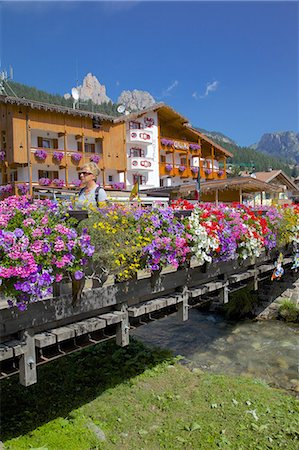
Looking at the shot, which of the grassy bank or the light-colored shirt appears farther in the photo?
the grassy bank

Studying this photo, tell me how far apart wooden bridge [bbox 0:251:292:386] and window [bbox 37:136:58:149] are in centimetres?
2411

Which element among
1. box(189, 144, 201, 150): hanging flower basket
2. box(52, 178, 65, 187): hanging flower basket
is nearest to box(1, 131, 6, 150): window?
box(52, 178, 65, 187): hanging flower basket

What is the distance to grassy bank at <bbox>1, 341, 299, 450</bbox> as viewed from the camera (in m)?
6.01

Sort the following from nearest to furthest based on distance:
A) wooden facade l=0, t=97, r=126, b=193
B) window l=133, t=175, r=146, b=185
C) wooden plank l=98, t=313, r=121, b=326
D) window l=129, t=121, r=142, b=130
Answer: wooden plank l=98, t=313, r=121, b=326 < wooden facade l=0, t=97, r=126, b=193 < window l=129, t=121, r=142, b=130 < window l=133, t=175, r=146, b=185

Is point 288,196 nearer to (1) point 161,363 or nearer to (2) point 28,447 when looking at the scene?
(1) point 161,363

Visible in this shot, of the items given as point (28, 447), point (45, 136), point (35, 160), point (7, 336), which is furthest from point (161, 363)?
point (45, 136)

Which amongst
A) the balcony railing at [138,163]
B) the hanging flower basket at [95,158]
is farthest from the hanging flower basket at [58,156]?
the balcony railing at [138,163]

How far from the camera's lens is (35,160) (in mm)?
27094

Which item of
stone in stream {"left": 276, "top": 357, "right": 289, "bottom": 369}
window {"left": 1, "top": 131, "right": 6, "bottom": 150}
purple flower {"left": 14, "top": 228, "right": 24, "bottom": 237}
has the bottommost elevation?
stone in stream {"left": 276, "top": 357, "right": 289, "bottom": 369}

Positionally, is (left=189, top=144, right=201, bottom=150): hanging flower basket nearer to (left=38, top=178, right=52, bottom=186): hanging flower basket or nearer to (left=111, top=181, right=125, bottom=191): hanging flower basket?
(left=111, top=181, right=125, bottom=191): hanging flower basket

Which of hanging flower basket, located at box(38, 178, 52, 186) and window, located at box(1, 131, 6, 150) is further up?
window, located at box(1, 131, 6, 150)

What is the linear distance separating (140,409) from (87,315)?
8.65 ft

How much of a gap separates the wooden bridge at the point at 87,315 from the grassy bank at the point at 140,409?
1.39m

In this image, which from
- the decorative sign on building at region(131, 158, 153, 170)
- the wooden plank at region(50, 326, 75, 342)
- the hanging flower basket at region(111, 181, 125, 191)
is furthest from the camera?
the decorative sign on building at region(131, 158, 153, 170)
